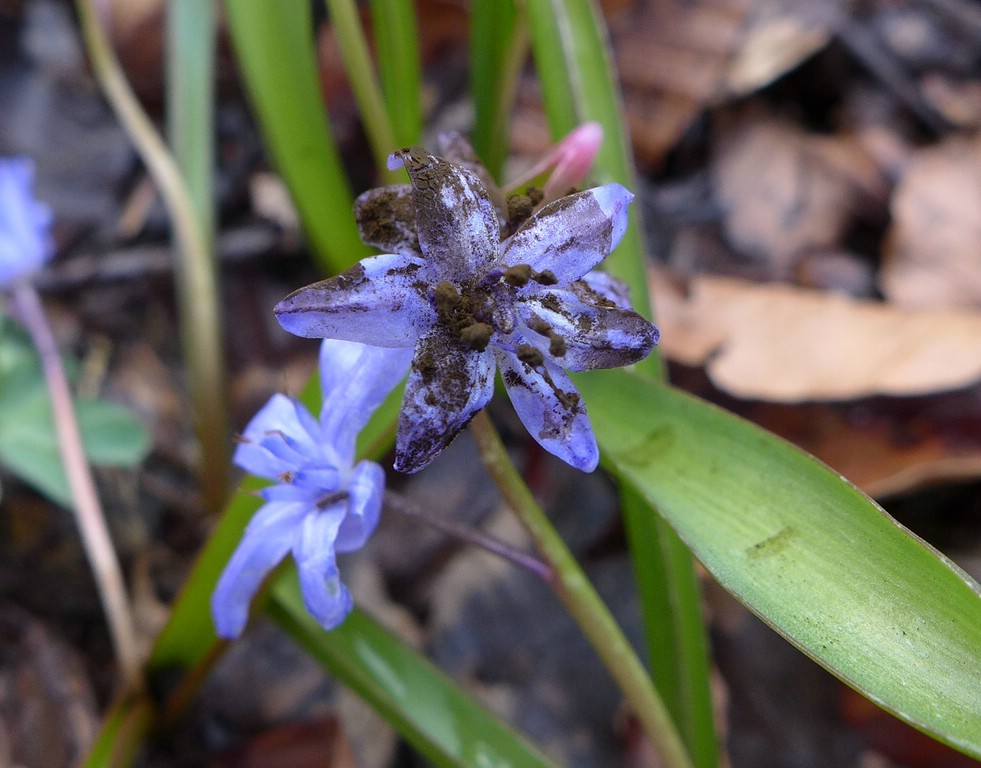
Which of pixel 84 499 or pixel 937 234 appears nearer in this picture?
pixel 84 499

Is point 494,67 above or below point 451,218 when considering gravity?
below

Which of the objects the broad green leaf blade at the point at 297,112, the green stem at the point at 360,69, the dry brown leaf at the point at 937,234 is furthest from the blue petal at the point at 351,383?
the dry brown leaf at the point at 937,234

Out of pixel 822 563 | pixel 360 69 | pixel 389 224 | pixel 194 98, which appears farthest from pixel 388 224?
pixel 194 98

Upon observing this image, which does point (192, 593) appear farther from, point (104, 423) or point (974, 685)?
point (974, 685)

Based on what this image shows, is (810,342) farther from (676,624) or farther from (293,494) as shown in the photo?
(293,494)

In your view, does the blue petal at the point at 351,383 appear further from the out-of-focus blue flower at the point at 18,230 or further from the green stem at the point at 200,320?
the out-of-focus blue flower at the point at 18,230

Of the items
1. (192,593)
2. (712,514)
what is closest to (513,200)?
(712,514)
